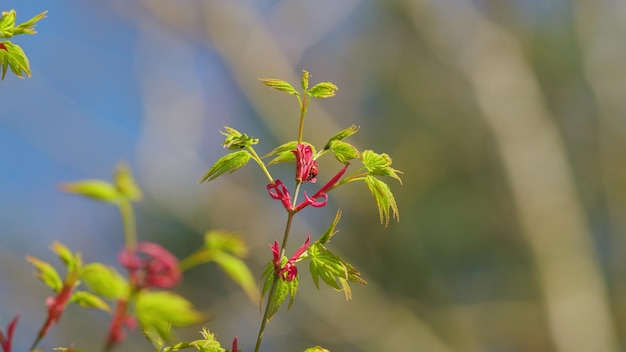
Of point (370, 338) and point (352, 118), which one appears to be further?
point (352, 118)

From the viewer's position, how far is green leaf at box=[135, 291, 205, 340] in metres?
0.18

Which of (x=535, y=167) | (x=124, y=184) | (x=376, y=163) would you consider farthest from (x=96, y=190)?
(x=535, y=167)

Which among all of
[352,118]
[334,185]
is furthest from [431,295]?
[334,185]

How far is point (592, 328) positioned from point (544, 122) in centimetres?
103

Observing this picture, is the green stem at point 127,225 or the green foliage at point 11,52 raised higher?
the green foliage at point 11,52

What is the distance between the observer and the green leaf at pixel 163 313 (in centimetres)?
18

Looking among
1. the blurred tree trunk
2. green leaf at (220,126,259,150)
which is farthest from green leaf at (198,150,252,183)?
the blurred tree trunk

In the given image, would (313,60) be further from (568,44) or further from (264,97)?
(568,44)

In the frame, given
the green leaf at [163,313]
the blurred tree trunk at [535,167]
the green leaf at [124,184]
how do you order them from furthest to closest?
1. the blurred tree trunk at [535,167]
2. the green leaf at [124,184]
3. the green leaf at [163,313]

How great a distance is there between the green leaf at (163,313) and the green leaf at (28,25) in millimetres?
92

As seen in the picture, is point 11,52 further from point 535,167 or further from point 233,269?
point 535,167

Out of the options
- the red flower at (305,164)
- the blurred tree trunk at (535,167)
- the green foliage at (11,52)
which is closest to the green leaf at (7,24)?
the green foliage at (11,52)

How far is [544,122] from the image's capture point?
339 cm

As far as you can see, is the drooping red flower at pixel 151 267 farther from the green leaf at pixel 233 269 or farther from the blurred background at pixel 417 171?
the blurred background at pixel 417 171
